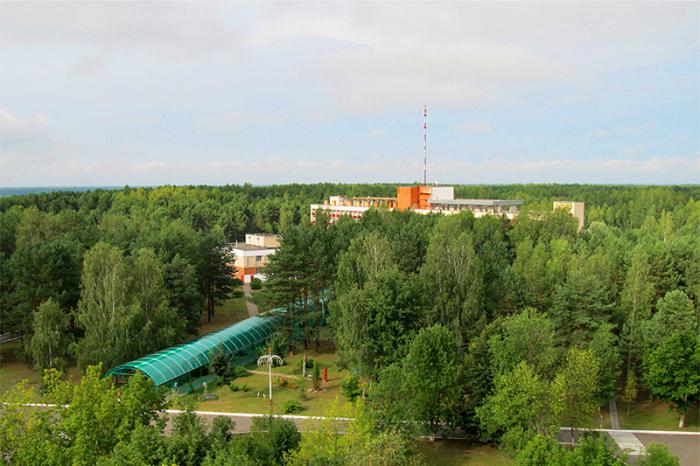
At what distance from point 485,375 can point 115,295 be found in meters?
22.8

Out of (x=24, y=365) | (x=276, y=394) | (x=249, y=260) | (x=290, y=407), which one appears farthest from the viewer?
(x=249, y=260)

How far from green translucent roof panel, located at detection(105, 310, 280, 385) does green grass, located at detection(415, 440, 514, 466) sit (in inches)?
613

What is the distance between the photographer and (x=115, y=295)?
116 feet

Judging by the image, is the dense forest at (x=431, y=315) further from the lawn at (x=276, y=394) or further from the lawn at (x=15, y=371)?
the lawn at (x=276, y=394)

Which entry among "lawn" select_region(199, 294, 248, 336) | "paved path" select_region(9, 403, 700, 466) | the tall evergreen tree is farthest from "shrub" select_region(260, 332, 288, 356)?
the tall evergreen tree

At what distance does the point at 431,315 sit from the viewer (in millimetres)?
33406

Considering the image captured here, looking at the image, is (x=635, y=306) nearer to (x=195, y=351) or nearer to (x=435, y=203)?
(x=195, y=351)

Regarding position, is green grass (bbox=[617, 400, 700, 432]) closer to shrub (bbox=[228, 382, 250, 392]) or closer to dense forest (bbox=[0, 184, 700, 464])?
dense forest (bbox=[0, 184, 700, 464])

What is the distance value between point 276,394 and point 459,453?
12433 mm

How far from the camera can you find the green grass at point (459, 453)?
25.8 m

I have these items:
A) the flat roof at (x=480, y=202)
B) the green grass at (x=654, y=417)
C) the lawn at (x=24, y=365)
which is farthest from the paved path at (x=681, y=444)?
the flat roof at (x=480, y=202)

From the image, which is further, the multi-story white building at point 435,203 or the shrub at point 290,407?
the multi-story white building at point 435,203

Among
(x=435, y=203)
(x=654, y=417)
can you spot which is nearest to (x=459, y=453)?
(x=654, y=417)

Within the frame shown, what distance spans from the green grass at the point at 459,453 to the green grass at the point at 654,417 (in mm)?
8684
